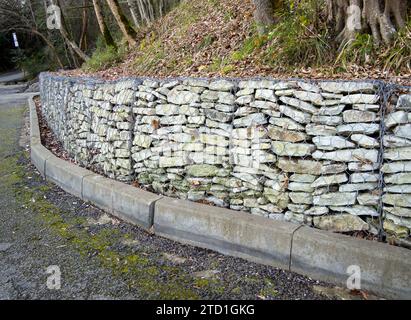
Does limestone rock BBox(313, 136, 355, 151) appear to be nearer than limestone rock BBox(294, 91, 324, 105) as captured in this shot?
Yes

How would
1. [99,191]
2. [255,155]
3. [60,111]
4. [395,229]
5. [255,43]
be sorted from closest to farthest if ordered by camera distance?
[395,229]
[255,155]
[99,191]
[255,43]
[60,111]

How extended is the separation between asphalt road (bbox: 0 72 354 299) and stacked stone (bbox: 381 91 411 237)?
2.49 ft

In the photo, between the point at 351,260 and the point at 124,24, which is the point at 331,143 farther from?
the point at 124,24

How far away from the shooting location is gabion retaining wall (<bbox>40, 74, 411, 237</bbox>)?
3.07 metres

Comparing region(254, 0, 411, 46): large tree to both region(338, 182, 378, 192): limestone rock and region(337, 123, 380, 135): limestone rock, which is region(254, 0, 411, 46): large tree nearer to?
region(337, 123, 380, 135): limestone rock

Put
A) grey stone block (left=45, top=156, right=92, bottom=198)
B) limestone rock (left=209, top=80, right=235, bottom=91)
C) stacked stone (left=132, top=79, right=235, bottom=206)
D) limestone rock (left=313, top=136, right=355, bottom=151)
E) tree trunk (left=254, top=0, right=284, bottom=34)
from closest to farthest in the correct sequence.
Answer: limestone rock (left=313, top=136, right=355, bottom=151) < limestone rock (left=209, top=80, right=235, bottom=91) < stacked stone (left=132, top=79, right=235, bottom=206) < grey stone block (left=45, top=156, right=92, bottom=198) < tree trunk (left=254, top=0, right=284, bottom=34)

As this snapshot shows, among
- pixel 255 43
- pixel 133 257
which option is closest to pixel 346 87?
pixel 133 257

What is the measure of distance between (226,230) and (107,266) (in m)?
1.16

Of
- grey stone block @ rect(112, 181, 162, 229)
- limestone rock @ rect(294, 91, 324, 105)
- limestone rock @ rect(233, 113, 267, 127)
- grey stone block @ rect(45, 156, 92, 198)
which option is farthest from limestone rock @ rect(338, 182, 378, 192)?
grey stone block @ rect(45, 156, 92, 198)

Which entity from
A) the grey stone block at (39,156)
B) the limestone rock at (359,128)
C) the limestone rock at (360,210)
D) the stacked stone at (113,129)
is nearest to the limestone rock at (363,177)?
the limestone rock at (360,210)

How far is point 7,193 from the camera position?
5750 mm

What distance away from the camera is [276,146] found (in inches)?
141

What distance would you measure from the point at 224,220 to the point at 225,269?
47 cm

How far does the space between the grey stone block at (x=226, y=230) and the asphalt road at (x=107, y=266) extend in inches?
3.5
